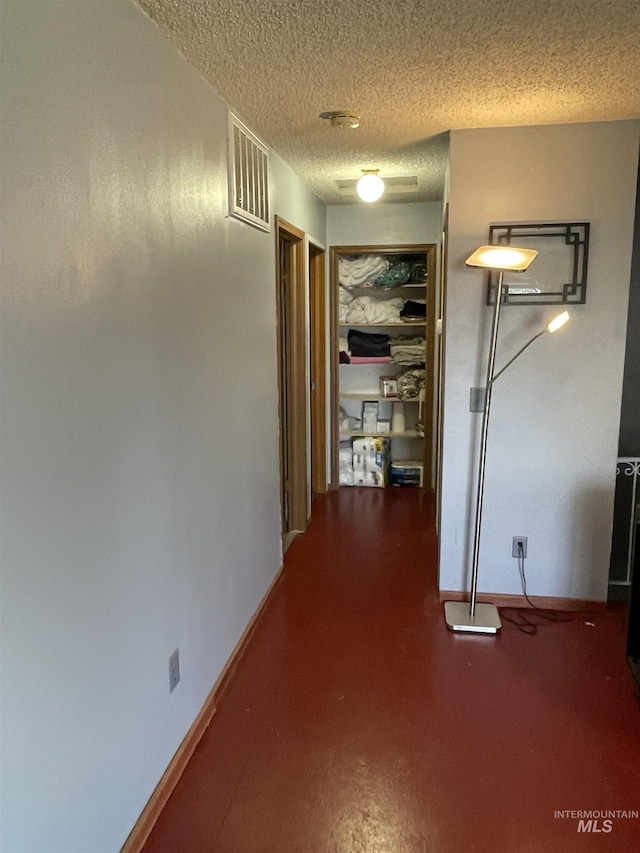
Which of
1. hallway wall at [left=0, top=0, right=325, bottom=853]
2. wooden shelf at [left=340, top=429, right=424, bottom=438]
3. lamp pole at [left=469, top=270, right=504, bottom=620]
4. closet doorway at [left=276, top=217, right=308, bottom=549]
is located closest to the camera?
hallway wall at [left=0, top=0, right=325, bottom=853]

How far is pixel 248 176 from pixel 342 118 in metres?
0.46

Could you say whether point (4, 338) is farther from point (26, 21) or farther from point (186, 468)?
point (186, 468)

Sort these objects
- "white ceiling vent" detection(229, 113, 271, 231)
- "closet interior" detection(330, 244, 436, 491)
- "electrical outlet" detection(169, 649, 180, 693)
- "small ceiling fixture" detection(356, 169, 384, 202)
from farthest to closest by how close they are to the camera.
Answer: "closet interior" detection(330, 244, 436, 491)
"small ceiling fixture" detection(356, 169, 384, 202)
"white ceiling vent" detection(229, 113, 271, 231)
"electrical outlet" detection(169, 649, 180, 693)

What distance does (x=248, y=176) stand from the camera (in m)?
2.76

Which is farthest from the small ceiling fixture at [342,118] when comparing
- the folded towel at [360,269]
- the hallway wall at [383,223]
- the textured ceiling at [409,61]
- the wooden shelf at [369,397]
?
the wooden shelf at [369,397]

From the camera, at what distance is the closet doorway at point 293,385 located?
3973mm

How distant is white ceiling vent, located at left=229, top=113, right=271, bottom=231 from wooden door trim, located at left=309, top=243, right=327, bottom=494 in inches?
71.6

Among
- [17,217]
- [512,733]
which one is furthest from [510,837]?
[17,217]

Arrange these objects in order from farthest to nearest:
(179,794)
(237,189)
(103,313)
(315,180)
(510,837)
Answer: (315,180) < (237,189) < (179,794) < (510,837) < (103,313)

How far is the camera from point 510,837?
5.90 feet

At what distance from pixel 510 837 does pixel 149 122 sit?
2259mm

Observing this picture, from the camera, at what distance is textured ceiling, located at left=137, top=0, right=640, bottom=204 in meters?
1.74
